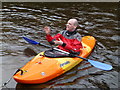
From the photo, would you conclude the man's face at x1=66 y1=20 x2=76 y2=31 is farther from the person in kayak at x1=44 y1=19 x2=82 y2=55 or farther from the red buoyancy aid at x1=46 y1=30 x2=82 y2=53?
the red buoyancy aid at x1=46 y1=30 x2=82 y2=53

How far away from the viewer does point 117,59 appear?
5762 millimetres

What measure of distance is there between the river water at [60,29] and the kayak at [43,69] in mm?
168

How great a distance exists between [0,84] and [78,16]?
20.3 ft

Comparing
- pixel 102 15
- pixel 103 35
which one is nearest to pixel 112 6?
pixel 102 15

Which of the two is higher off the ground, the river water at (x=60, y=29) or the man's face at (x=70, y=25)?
the man's face at (x=70, y=25)

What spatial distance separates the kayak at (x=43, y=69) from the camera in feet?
13.9

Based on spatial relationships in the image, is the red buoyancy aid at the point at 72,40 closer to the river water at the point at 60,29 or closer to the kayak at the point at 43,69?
the kayak at the point at 43,69

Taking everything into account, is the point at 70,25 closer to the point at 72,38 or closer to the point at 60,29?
the point at 72,38

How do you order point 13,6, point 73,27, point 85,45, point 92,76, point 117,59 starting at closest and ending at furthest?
point 92,76 < point 73,27 < point 117,59 < point 85,45 < point 13,6

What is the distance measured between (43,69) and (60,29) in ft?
11.9

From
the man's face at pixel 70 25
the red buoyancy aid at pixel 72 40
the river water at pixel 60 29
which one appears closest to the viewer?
the river water at pixel 60 29

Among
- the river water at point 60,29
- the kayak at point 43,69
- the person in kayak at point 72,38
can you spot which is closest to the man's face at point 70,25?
the person in kayak at point 72,38

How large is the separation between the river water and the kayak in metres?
0.17

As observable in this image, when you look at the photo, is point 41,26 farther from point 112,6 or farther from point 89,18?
point 112,6
